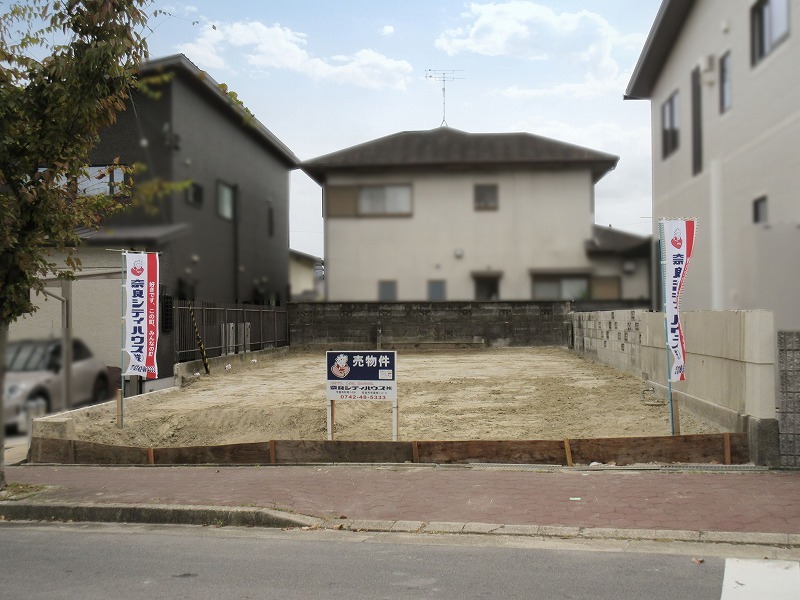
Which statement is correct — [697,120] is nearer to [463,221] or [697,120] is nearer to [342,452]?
[463,221]

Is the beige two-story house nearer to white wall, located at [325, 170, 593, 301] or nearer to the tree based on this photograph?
white wall, located at [325, 170, 593, 301]

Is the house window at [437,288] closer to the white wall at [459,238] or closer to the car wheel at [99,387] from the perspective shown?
the white wall at [459,238]

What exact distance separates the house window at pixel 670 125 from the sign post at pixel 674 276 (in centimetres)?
48

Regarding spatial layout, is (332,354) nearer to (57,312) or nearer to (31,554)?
(57,312)

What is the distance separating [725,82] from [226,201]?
2662mm

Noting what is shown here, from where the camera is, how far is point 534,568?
5727 mm

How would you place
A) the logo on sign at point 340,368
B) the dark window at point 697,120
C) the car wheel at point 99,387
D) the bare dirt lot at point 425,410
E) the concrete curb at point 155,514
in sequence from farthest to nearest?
1. the bare dirt lot at point 425,410
2. the logo on sign at point 340,368
3. the concrete curb at point 155,514
4. the car wheel at point 99,387
5. the dark window at point 697,120

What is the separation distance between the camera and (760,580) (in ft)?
17.6

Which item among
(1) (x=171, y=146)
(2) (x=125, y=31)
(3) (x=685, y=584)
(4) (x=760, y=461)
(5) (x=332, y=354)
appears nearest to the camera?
(1) (x=171, y=146)

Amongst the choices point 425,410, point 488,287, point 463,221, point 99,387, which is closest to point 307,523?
point 99,387

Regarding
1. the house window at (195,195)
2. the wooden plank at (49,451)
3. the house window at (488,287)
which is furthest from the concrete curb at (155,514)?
the house window at (195,195)

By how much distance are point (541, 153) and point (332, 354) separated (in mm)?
7288

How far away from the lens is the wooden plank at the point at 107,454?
10.7 m

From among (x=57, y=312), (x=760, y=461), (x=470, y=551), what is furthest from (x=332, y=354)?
(x=760, y=461)
